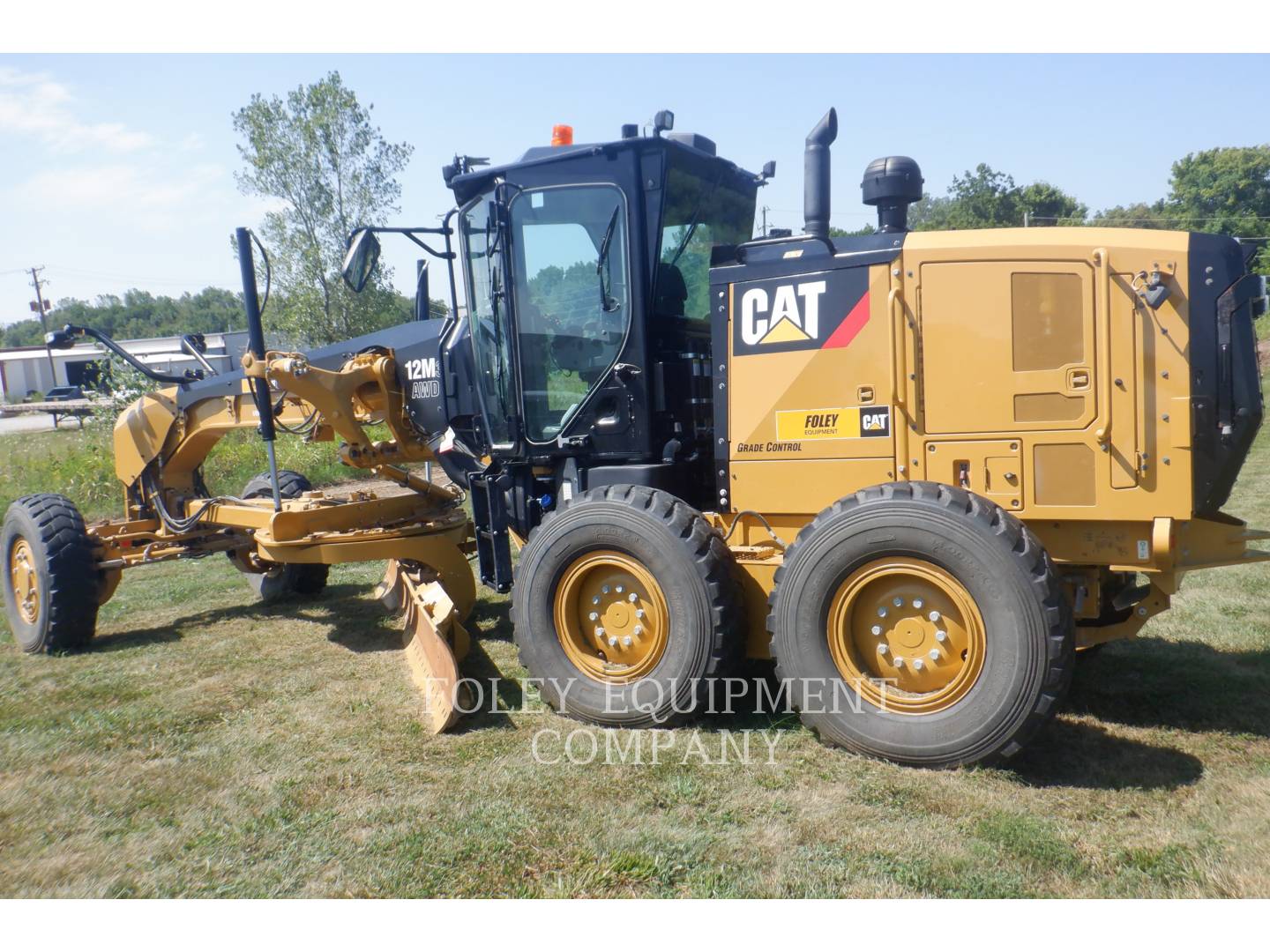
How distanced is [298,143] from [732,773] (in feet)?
84.1

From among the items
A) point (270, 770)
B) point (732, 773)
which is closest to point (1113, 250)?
point (732, 773)

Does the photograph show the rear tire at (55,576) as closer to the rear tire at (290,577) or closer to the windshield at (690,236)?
the rear tire at (290,577)

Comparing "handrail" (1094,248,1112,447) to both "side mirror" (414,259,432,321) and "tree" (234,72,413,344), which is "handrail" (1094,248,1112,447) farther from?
"tree" (234,72,413,344)

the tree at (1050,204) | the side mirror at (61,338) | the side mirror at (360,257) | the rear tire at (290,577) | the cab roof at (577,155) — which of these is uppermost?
the tree at (1050,204)

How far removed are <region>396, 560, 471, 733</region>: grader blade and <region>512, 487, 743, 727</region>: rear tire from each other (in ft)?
1.37

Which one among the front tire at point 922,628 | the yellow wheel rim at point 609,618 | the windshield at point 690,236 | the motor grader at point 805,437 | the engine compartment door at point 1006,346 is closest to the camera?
the front tire at point 922,628

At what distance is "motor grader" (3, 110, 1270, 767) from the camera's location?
3.93 metres

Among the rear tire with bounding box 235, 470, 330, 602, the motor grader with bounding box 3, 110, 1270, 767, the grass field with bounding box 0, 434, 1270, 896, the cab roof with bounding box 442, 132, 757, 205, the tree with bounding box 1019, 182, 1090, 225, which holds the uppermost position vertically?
the tree with bounding box 1019, 182, 1090, 225

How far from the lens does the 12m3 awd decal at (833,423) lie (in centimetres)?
442

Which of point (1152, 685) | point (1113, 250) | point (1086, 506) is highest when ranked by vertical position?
point (1113, 250)

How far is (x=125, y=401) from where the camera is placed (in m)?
15.9

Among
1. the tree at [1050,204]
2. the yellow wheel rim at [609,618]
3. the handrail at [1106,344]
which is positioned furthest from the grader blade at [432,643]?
the tree at [1050,204]

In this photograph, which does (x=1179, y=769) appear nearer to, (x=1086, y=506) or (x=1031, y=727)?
(x=1031, y=727)

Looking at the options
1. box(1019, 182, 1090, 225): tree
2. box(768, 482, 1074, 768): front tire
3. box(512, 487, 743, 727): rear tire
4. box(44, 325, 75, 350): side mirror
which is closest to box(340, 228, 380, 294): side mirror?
box(512, 487, 743, 727): rear tire
